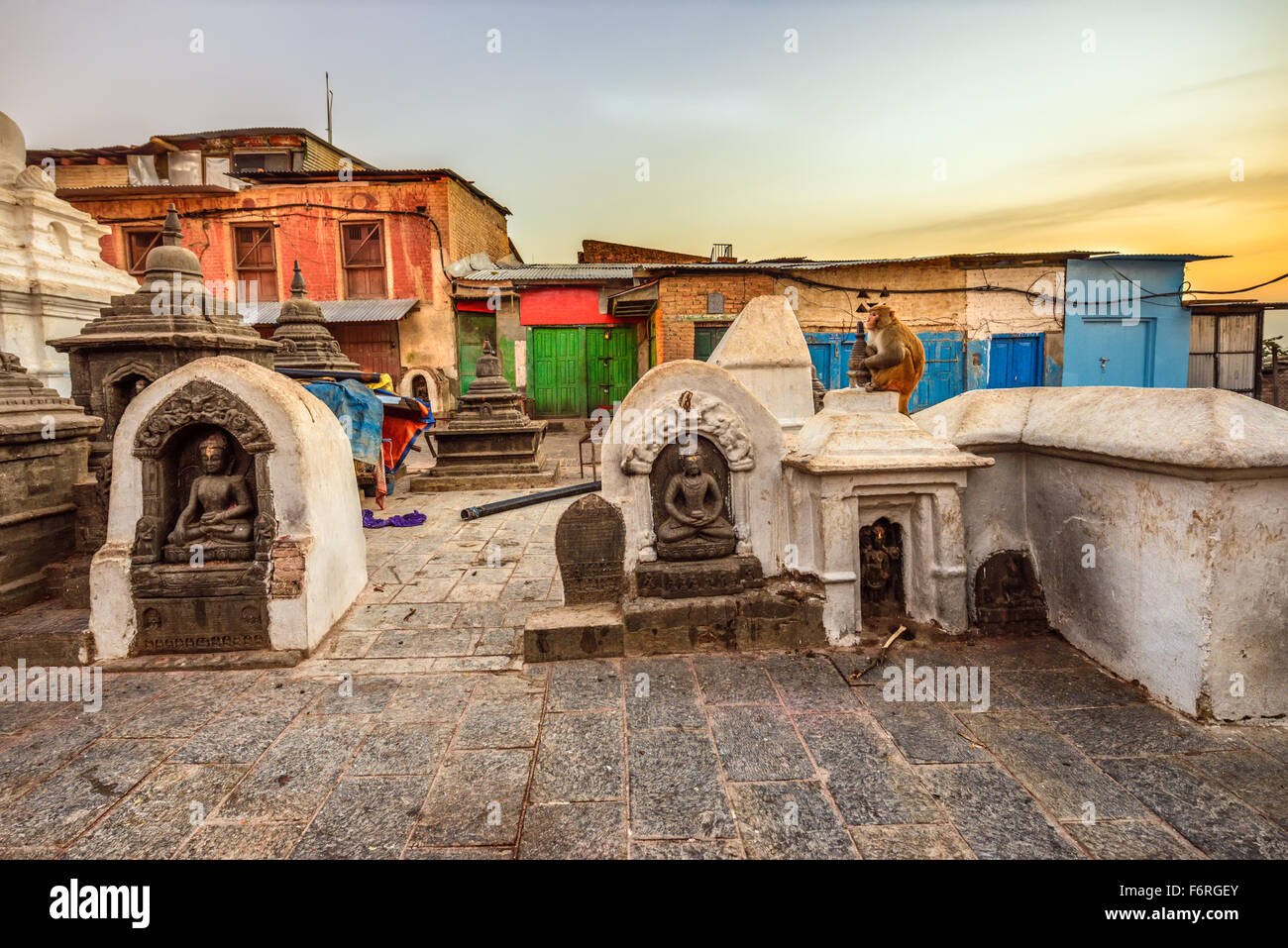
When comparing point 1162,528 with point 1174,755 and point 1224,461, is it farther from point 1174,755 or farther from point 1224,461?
point 1174,755

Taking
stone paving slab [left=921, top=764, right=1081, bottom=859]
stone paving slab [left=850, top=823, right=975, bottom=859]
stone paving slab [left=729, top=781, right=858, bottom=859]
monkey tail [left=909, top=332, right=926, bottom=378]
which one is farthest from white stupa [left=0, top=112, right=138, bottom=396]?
stone paving slab [left=921, top=764, right=1081, bottom=859]

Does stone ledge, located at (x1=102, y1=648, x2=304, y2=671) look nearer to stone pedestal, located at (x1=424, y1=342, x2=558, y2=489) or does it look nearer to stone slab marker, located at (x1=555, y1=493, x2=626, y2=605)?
stone slab marker, located at (x1=555, y1=493, x2=626, y2=605)

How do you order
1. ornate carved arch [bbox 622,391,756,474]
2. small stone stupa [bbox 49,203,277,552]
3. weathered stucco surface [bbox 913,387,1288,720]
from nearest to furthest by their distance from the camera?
weathered stucco surface [bbox 913,387,1288,720]
ornate carved arch [bbox 622,391,756,474]
small stone stupa [bbox 49,203,277,552]

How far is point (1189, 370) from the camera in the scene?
1560 centimetres

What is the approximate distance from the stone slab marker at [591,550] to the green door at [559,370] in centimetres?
1458

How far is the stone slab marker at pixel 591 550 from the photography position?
14.7ft

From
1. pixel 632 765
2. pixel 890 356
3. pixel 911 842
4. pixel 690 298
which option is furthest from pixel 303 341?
pixel 911 842

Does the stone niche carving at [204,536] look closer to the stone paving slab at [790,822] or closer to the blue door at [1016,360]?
the stone paving slab at [790,822]

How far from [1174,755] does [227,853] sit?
13.3ft

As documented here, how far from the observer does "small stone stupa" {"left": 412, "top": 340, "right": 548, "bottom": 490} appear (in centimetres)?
1079

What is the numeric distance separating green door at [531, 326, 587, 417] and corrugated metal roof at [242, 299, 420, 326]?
3.66 m

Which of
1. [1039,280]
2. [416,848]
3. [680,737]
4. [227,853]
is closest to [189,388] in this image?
[227,853]

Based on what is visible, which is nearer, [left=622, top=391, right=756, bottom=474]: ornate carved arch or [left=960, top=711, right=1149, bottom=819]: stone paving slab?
[left=960, top=711, right=1149, bottom=819]: stone paving slab

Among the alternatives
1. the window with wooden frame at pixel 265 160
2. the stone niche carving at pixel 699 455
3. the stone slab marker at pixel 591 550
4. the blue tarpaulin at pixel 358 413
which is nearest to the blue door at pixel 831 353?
the blue tarpaulin at pixel 358 413
